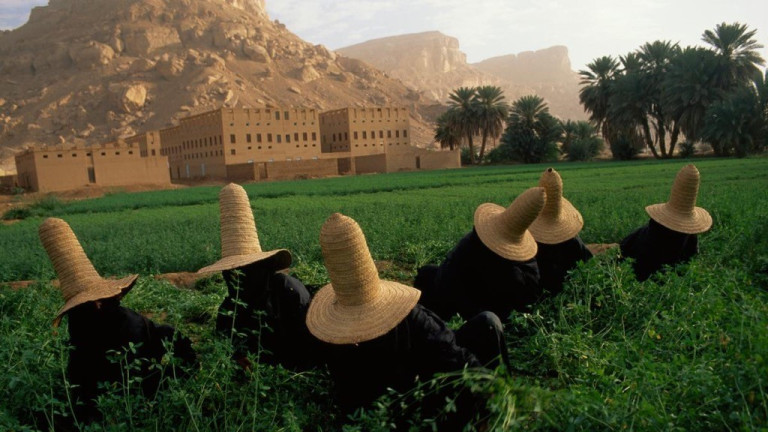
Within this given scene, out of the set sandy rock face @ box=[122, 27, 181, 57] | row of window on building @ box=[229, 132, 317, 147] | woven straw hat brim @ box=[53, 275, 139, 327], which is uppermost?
sandy rock face @ box=[122, 27, 181, 57]

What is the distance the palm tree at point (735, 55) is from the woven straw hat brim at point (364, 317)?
51165mm

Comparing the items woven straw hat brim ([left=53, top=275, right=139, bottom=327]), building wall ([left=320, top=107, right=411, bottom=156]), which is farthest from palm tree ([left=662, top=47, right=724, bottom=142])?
woven straw hat brim ([left=53, top=275, right=139, bottom=327])

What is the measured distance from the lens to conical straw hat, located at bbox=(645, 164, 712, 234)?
16.9 feet

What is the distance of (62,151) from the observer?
36938mm

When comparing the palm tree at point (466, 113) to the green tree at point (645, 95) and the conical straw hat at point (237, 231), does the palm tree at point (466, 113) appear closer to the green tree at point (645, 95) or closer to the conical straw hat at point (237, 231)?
the green tree at point (645, 95)

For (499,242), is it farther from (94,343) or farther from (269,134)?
(269,134)

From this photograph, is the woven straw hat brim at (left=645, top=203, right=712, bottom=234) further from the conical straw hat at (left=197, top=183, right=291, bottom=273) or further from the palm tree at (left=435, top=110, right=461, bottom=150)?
the palm tree at (left=435, top=110, right=461, bottom=150)

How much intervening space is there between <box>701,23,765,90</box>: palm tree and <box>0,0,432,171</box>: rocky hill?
52.4m

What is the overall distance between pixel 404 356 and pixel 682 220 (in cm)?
352

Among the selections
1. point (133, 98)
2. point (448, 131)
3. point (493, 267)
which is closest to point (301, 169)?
point (448, 131)

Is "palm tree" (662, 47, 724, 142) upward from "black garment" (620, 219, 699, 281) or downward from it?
upward

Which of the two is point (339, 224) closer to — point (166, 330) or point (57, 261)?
point (166, 330)

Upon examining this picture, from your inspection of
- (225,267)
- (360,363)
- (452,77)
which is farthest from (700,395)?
(452,77)

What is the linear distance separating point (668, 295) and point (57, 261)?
13.3 ft
